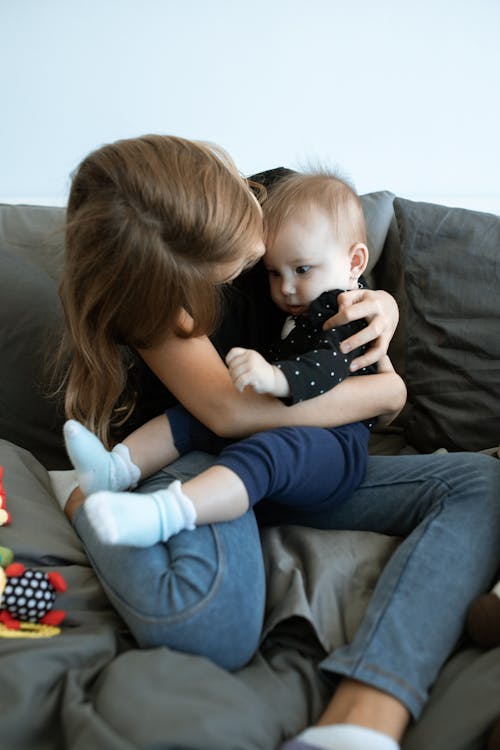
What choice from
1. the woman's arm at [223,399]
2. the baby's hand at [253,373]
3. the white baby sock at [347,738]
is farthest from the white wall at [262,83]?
the white baby sock at [347,738]

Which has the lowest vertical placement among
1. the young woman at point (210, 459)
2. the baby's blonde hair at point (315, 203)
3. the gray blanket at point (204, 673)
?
the gray blanket at point (204, 673)

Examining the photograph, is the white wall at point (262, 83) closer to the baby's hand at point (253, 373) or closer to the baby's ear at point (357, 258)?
the baby's ear at point (357, 258)

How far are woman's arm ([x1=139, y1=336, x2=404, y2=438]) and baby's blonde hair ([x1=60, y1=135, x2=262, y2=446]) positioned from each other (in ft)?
0.10

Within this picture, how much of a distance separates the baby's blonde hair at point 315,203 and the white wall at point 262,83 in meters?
0.50

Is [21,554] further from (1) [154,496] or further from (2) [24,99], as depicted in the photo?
(2) [24,99]

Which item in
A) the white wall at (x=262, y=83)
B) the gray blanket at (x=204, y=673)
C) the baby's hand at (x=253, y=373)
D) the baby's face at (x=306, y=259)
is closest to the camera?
the gray blanket at (x=204, y=673)

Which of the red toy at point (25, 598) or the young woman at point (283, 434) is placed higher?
the young woman at point (283, 434)

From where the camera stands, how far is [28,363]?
54.3 inches

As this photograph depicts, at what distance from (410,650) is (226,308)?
26.5 inches

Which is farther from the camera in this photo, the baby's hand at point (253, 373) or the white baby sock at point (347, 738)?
the baby's hand at point (253, 373)

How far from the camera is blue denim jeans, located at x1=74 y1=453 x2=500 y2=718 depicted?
0.87 metres

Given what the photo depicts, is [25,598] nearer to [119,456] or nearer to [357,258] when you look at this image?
[119,456]

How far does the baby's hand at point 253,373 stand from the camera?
95 cm

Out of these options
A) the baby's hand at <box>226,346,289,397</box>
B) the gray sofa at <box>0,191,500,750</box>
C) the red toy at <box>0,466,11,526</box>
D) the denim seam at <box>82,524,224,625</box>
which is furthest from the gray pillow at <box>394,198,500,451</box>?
the red toy at <box>0,466,11,526</box>
